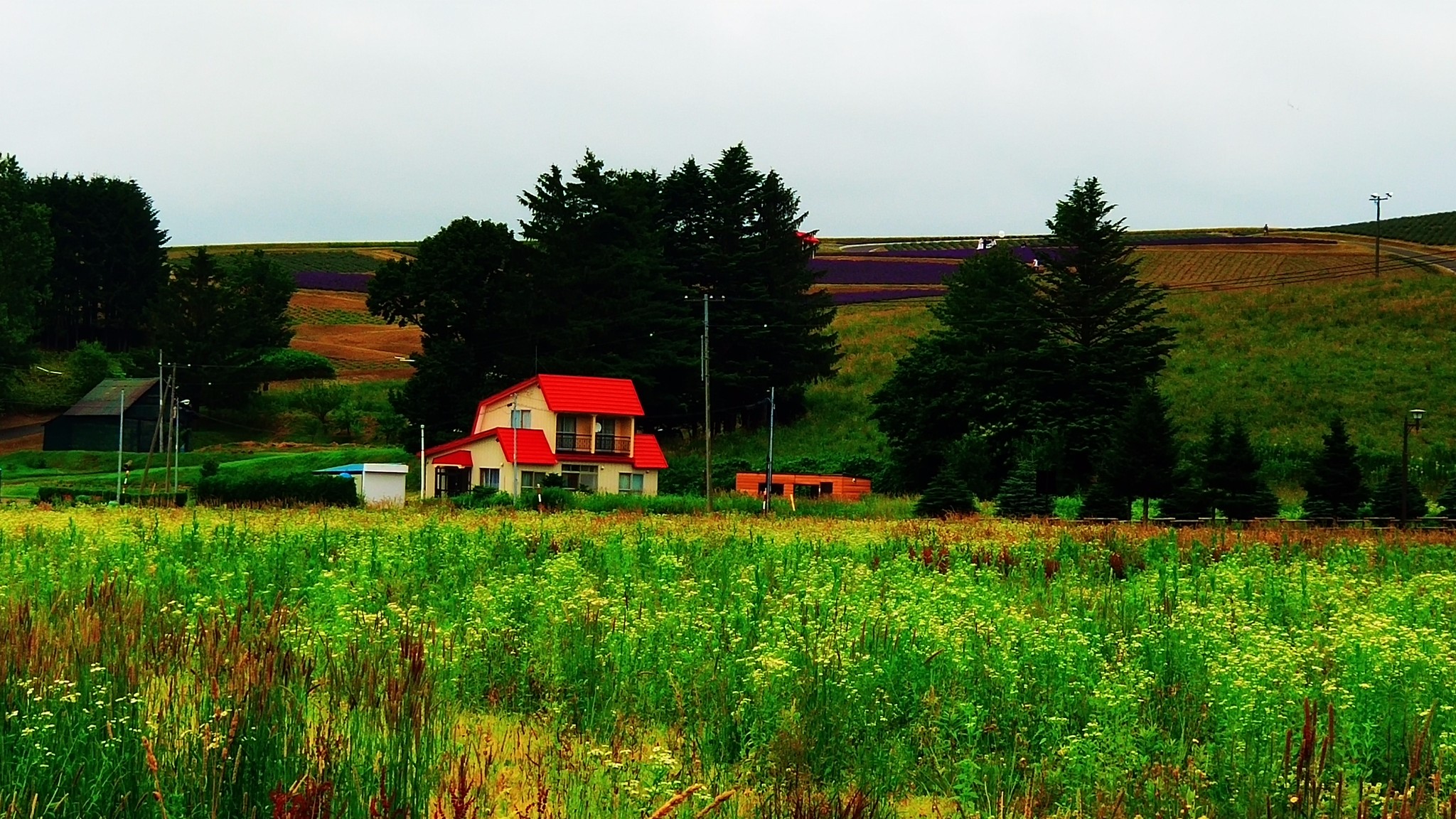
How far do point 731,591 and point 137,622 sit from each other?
5.96 metres

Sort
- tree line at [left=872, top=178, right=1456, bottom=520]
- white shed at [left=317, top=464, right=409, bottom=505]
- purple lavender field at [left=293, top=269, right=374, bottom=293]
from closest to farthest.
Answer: white shed at [left=317, top=464, right=409, bottom=505] < tree line at [left=872, top=178, right=1456, bottom=520] < purple lavender field at [left=293, top=269, right=374, bottom=293]

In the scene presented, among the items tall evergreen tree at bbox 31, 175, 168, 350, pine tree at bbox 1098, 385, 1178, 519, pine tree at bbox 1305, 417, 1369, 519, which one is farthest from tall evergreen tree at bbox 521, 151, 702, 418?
tall evergreen tree at bbox 31, 175, 168, 350

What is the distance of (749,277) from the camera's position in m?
74.5

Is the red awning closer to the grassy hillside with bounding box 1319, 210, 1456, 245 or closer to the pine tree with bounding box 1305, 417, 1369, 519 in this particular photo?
the pine tree with bounding box 1305, 417, 1369, 519

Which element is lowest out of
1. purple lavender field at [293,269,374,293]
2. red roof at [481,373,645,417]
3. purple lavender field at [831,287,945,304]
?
red roof at [481,373,645,417]

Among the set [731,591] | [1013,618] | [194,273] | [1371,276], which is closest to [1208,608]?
[1013,618]

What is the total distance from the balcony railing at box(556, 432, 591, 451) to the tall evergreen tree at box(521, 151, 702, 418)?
465 centimetres

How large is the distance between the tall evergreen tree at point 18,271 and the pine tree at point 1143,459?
69696 millimetres

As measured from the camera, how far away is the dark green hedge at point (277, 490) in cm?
4172

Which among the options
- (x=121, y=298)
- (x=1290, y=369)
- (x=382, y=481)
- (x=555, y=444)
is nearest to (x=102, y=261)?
(x=121, y=298)

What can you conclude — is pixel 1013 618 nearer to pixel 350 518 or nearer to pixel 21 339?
pixel 350 518

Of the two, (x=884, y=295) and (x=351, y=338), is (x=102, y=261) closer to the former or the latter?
(x=351, y=338)

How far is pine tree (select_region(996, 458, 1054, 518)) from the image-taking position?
134ft

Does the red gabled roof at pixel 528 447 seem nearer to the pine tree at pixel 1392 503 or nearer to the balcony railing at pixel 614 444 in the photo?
the balcony railing at pixel 614 444
